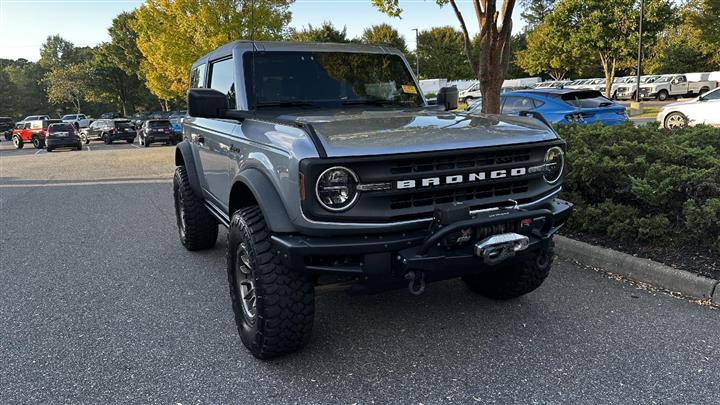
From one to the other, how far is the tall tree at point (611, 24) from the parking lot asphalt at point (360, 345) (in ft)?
92.2

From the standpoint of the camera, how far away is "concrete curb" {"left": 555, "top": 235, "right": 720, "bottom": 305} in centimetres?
396

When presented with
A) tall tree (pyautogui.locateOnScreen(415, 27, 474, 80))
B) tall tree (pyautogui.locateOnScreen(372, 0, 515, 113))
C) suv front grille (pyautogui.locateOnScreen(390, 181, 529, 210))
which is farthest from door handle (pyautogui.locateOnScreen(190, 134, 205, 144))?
tall tree (pyautogui.locateOnScreen(415, 27, 474, 80))

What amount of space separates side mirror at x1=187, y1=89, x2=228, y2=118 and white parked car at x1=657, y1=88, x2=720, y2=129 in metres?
13.1

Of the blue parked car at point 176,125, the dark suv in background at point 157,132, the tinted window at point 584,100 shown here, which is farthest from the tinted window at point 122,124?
the tinted window at point 584,100

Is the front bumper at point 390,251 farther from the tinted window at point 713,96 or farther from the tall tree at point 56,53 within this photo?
Result: the tall tree at point 56,53

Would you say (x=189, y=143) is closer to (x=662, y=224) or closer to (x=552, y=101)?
(x=662, y=224)

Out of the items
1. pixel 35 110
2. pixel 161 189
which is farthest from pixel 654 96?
pixel 35 110

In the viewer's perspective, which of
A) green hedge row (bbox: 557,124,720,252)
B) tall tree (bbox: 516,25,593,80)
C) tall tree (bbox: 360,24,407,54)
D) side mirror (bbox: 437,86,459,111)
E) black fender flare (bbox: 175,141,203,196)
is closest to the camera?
green hedge row (bbox: 557,124,720,252)

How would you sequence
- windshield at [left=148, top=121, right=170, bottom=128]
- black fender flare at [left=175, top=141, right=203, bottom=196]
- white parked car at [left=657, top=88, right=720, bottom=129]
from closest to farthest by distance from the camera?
black fender flare at [left=175, top=141, right=203, bottom=196] → white parked car at [left=657, top=88, right=720, bottom=129] → windshield at [left=148, top=121, right=170, bottom=128]

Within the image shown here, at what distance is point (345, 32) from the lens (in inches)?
1777

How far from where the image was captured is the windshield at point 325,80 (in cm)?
Answer: 406

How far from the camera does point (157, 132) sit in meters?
26.2

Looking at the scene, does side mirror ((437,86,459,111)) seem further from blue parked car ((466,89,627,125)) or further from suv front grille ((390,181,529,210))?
blue parked car ((466,89,627,125))

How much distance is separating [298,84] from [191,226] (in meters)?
2.18
